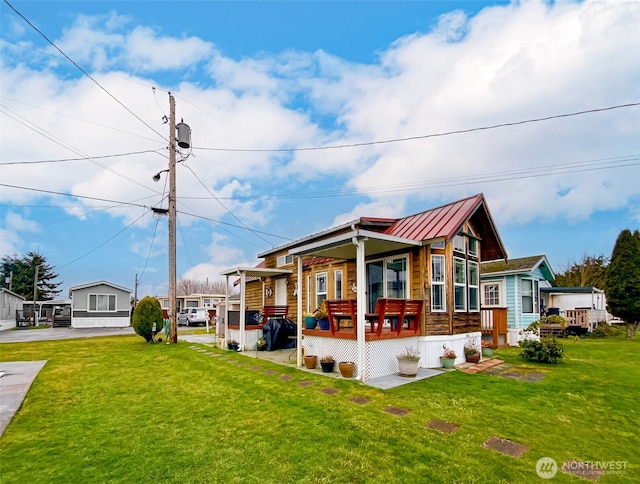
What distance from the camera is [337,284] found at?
1169 centimetres

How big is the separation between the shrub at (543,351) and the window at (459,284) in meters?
2.14

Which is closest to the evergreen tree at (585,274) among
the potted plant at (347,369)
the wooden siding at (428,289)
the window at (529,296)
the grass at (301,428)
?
the window at (529,296)

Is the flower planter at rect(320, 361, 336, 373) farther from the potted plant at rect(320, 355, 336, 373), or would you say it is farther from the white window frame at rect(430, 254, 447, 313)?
the white window frame at rect(430, 254, 447, 313)

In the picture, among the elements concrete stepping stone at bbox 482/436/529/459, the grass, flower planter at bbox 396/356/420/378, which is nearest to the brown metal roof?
flower planter at bbox 396/356/420/378

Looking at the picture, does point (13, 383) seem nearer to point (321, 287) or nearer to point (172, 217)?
point (172, 217)

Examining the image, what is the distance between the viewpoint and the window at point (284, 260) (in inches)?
572

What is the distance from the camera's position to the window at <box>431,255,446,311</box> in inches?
355

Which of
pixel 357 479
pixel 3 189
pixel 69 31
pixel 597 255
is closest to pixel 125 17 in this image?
pixel 69 31

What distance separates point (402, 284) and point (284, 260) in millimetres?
6771

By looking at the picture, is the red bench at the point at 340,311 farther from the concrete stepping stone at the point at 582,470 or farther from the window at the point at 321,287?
the concrete stepping stone at the point at 582,470

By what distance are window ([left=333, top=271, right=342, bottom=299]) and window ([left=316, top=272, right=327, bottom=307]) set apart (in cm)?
65

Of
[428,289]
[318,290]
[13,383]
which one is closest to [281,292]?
[318,290]

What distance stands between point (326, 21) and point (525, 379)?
11.7 meters

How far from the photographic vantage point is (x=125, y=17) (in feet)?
30.9
